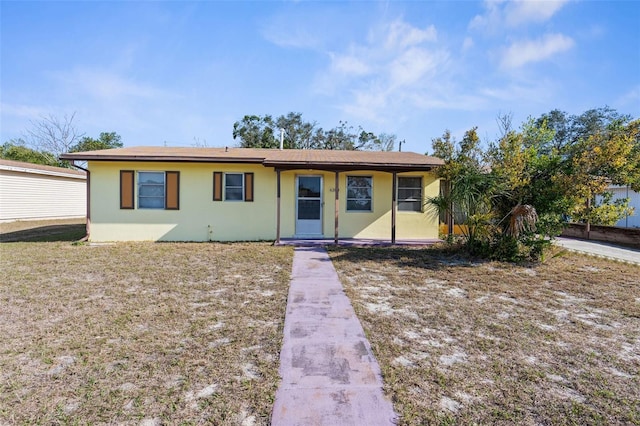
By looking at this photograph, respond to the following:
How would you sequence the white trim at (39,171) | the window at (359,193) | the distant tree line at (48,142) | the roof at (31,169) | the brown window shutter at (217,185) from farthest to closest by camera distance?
the distant tree line at (48,142)
the roof at (31,169)
the white trim at (39,171)
the window at (359,193)
the brown window shutter at (217,185)

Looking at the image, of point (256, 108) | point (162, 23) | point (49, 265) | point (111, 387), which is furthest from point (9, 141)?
point (111, 387)

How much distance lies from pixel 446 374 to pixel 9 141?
44.7 meters

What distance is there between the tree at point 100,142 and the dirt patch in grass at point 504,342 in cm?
3530

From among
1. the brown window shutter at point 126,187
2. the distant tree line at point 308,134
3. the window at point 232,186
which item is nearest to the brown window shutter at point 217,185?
the window at point 232,186

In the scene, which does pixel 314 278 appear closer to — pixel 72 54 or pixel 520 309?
pixel 520 309

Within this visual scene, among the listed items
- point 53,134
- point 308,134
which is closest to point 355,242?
point 308,134

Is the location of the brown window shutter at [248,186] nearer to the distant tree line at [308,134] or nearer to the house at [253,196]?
the house at [253,196]

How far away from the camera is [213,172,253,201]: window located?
33.9 ft

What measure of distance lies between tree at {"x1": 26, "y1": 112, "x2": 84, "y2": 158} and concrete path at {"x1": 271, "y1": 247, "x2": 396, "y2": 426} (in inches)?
1437

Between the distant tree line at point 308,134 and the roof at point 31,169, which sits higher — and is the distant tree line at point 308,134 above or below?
above

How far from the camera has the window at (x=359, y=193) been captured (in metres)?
10.8

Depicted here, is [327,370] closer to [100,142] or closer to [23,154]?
[100,142]

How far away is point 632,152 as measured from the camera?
672 centimetres

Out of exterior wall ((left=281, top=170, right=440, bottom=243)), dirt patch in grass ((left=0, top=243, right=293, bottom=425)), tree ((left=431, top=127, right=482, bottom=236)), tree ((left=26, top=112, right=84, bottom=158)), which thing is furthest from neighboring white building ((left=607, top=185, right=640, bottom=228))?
tree ((left=26, top=112, right=84, bottom=158))
